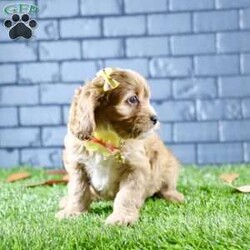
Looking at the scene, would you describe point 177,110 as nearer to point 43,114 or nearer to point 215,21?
point 215,21

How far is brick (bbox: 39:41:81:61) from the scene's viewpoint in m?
4.17

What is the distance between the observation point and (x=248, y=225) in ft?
5.93

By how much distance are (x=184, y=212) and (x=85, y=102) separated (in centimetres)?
48

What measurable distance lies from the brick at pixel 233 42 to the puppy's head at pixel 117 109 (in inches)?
79.2

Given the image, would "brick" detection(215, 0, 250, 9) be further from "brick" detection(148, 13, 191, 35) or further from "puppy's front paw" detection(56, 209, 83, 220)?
"puppy's front paw" detection(56, 209, 83, 220)

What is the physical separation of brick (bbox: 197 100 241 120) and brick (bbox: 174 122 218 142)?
0.15 feet

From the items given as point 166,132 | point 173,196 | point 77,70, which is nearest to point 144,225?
point 173,196

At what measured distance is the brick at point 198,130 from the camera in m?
4.15

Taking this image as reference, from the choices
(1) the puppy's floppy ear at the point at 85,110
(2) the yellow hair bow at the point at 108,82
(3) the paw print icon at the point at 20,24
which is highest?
(3) the paw print icon at the point at 20,24

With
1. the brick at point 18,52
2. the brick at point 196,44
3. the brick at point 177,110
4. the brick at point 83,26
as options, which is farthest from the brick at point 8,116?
the brick at point 196,44

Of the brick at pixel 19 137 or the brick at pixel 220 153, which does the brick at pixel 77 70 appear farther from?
the brick at pixel 220 153

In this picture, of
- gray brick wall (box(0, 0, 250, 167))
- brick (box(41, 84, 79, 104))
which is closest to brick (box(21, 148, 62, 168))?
gray brick wall (box(0, 0, 250, 167))

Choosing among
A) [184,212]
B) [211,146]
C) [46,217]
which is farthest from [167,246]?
[211,146]

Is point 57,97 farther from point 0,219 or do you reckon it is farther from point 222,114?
point 0,219
